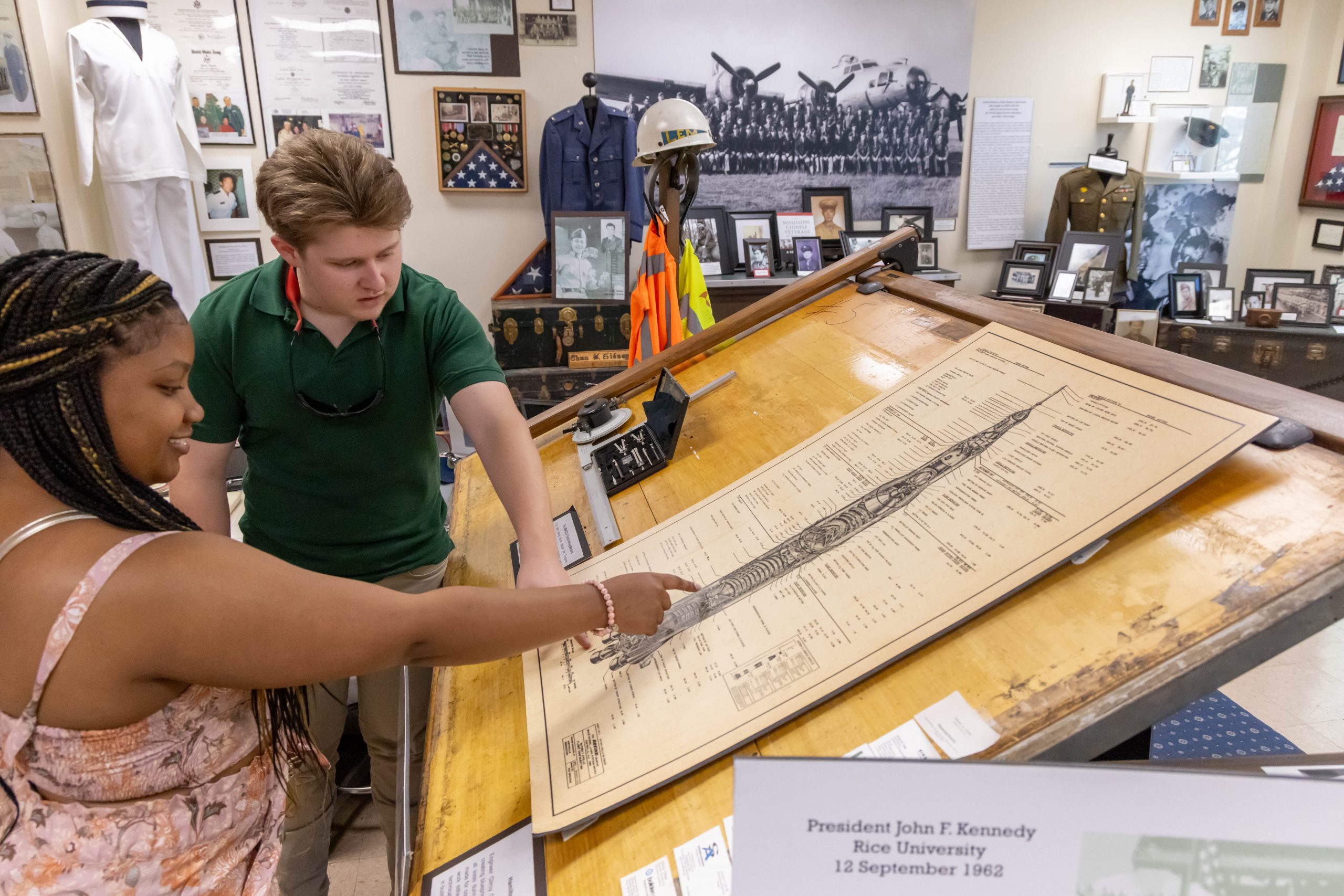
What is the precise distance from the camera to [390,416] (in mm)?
1521

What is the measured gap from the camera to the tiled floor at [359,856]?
7.08 feet

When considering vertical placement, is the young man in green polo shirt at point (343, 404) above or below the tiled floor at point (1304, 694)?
above

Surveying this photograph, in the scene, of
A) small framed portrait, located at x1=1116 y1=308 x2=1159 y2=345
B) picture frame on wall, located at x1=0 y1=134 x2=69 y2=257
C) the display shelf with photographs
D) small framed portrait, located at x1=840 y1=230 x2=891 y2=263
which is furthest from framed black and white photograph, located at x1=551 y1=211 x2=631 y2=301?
small framed portrait, located at x1=1116 y1=308 x2=1159 y2=345

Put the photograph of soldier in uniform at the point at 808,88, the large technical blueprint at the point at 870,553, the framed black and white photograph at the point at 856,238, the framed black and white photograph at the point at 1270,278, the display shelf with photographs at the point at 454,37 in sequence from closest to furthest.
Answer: the large technical blueprint at the point at 870,553
the display shelf with photographs at the point at 454,37
the framed black and white photograph at the point at 1270,278
the photograph of soldier in uniform at the point at 808,88
the framed black and white photograph at the point at 856,238

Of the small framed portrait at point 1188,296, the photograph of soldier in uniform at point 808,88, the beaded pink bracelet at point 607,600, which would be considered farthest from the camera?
the small framed portrait at point 1188,296

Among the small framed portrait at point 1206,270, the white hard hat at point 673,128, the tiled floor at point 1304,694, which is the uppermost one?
the white hard hat at point 673,128

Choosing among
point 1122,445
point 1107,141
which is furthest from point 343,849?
point 1107,141

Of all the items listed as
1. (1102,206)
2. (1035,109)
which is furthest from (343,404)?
(1035,109)

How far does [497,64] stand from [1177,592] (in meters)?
4.88

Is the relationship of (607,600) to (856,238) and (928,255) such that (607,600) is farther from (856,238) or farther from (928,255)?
(928,255)

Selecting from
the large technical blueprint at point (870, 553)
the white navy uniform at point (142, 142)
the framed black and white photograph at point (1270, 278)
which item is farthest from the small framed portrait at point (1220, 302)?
the white navy uniform at point (142, 142)

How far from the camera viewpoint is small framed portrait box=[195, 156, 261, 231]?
15.3 feet

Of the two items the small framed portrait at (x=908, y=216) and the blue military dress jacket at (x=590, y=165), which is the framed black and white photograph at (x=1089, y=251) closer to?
the small framed portrait at (x=908, y=216)

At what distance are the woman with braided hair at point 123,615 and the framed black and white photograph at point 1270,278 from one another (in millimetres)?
5445
